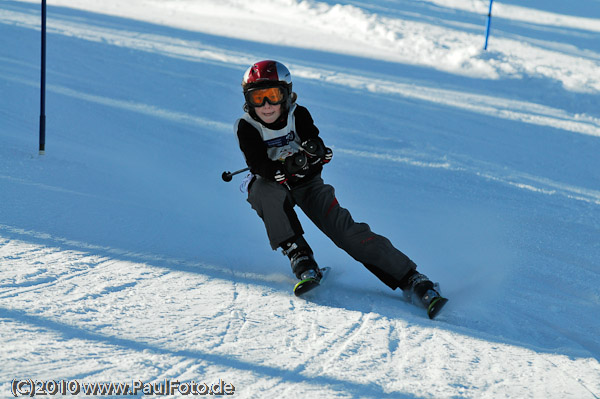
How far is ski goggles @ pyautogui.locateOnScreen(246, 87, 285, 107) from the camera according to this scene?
3.90 metres

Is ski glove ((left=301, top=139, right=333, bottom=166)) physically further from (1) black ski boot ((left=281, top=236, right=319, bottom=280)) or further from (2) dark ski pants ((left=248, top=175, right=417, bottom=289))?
(1) black ski boot ((left=281, top=236, right=319, bottom=280))

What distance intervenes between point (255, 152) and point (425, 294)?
1.31m

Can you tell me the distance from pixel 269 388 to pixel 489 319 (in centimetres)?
168

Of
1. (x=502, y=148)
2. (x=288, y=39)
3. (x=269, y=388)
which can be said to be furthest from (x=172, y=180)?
(x=288, y=39)

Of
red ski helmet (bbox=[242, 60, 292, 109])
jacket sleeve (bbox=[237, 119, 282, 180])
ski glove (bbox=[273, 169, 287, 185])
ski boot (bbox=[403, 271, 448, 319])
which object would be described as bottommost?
ski boot (bbox=[403, 271, 448, 319])

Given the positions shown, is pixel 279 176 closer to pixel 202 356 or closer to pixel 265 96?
pixel 265 96

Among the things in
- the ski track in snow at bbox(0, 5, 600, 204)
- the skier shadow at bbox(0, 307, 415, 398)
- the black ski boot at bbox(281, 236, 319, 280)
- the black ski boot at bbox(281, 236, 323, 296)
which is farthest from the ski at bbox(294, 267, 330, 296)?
the ski track in snow at bbox(0, 5, 600, 204)

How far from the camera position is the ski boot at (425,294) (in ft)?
11.5

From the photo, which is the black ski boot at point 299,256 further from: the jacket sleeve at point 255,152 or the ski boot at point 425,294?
the ski boot at point 425,294

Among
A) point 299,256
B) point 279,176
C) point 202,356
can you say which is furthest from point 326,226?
point 202,356

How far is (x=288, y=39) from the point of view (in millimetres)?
12688

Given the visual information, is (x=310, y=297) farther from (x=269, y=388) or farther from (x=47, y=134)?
(x=47, y=134)

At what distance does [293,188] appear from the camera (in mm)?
4000

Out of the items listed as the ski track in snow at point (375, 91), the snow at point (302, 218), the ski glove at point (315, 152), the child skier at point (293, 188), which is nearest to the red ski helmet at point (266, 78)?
the child skier at point (293, 188)
